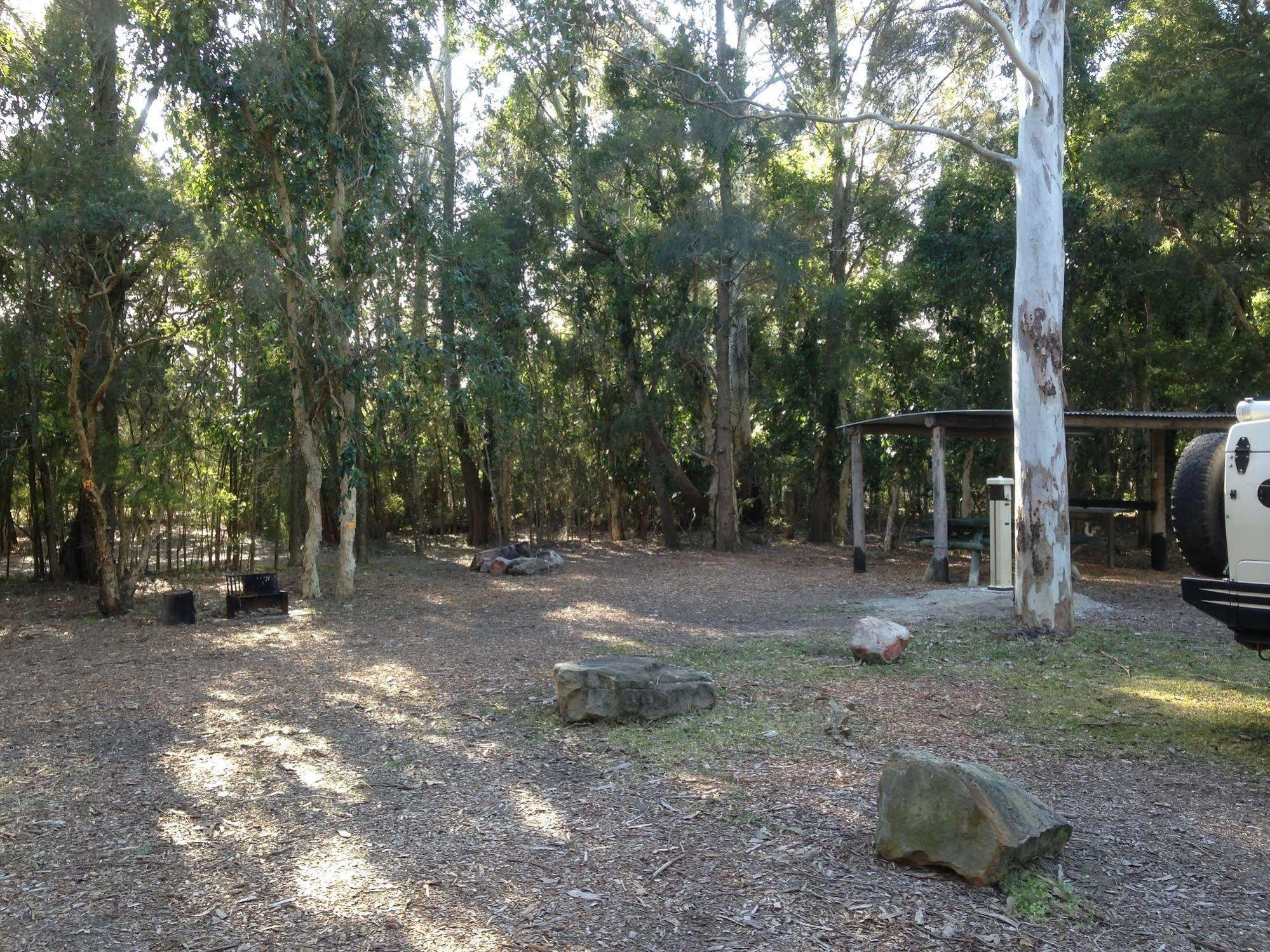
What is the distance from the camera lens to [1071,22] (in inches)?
671

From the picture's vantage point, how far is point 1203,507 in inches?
213

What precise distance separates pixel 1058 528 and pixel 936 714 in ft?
10.8

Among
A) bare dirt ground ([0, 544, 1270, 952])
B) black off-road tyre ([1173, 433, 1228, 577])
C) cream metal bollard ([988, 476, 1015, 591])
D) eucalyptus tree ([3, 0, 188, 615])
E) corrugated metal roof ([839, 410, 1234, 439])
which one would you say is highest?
eucalyptus tree ([3, 0, 188, 615])

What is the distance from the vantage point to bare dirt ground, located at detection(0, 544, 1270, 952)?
11.3ft

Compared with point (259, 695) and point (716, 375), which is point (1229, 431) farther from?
point (716, 375)

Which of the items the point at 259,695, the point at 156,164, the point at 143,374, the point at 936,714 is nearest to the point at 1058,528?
the point at 936,714

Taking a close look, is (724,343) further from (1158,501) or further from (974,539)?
(1158,501)

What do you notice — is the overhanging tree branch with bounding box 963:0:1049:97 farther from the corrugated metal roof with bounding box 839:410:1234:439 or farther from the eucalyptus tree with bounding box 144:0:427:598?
the eucalyptus tree with bounding box 144:0:427:598

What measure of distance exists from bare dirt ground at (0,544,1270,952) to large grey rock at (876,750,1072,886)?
0.34ft

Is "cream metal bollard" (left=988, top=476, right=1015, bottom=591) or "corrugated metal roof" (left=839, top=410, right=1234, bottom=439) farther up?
"corrugated metal roof" (left=839, top=410, right=1234, bottom=439)

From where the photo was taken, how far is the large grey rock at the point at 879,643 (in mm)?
7977

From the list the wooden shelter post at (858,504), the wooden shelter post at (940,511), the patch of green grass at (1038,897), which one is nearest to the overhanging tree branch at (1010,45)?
the wooden shelter post at (940,511)

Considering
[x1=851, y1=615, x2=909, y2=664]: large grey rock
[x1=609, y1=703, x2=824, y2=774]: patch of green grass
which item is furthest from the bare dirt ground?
[x1=851, y1=615, x2=909, y2=664]: large grey rock

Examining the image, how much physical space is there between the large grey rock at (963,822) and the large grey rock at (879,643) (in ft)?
13.0
